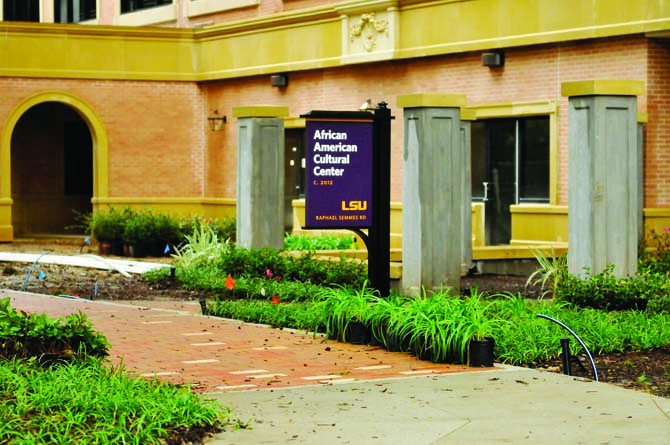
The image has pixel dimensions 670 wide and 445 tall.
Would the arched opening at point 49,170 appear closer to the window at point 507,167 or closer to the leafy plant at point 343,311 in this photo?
the window at point 507,167

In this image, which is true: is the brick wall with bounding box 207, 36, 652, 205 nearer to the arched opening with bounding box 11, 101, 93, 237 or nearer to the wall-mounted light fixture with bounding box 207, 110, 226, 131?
the wall-mounted light fixture with bounding box 207, 110, 226, 131

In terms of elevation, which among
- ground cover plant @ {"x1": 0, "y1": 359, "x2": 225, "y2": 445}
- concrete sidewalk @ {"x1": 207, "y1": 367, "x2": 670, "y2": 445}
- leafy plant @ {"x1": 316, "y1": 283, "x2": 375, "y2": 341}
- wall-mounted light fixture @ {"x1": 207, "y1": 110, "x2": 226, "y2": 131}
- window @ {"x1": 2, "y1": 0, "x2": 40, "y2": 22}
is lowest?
concrete sidewalk @ {"x1": 207, "y1": 367, "x2": 670, "y2": 445}

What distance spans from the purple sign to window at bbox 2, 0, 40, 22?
1181 inches

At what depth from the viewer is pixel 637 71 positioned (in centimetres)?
2133

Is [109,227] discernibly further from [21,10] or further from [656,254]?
[21,10]

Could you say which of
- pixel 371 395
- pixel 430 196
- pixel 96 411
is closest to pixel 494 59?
pixel 430 196

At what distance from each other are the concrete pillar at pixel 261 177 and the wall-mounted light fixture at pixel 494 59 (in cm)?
593

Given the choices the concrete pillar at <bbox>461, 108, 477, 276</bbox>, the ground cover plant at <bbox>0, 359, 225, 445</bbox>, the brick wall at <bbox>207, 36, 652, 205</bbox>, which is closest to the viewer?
the ground cover plant at <bbox>0, 359, 225, 445</bbox>

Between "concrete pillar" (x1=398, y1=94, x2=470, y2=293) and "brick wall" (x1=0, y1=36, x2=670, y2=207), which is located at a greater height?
"brick wall" (x1=0, y1=36, x2=670, y2=207)

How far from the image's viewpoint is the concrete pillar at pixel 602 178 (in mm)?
14703

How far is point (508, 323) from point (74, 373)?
4287mm

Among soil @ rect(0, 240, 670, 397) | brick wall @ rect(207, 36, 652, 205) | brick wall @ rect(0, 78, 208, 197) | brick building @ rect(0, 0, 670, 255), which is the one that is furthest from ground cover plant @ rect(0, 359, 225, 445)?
brick wall @ rect(0, 78, 208, 197)

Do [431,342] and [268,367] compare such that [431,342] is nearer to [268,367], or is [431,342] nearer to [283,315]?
[268,367]

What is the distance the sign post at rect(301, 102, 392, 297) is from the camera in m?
13.1
